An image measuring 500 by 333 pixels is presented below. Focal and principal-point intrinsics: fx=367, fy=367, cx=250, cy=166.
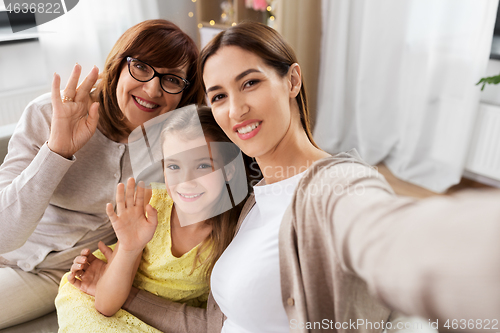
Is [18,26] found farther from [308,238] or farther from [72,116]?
[308,238]

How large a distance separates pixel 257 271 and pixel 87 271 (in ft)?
1.50

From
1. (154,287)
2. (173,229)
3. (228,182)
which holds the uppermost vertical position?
(228,182)

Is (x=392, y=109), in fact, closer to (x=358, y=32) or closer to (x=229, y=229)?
(x=358, y=32)

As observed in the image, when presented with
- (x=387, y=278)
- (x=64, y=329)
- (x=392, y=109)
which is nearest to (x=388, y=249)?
(x=387, y=278)

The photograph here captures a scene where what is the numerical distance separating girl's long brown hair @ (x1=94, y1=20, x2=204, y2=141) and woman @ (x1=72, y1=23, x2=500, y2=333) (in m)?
0.24

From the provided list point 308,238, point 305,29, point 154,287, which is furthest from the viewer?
point 305,29

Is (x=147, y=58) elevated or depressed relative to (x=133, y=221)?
elevated

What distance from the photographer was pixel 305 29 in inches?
98.3

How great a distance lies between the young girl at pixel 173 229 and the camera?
71 cm

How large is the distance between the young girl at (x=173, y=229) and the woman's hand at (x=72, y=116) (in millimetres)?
174

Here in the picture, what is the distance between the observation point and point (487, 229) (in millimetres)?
265

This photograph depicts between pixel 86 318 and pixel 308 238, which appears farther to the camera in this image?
pixel 86 318

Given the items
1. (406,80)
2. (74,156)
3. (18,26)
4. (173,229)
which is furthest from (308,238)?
(18,26)

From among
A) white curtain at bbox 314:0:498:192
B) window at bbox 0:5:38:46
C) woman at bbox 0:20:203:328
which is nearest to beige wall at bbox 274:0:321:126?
A: white curtain at bbox 314:0:498:192
